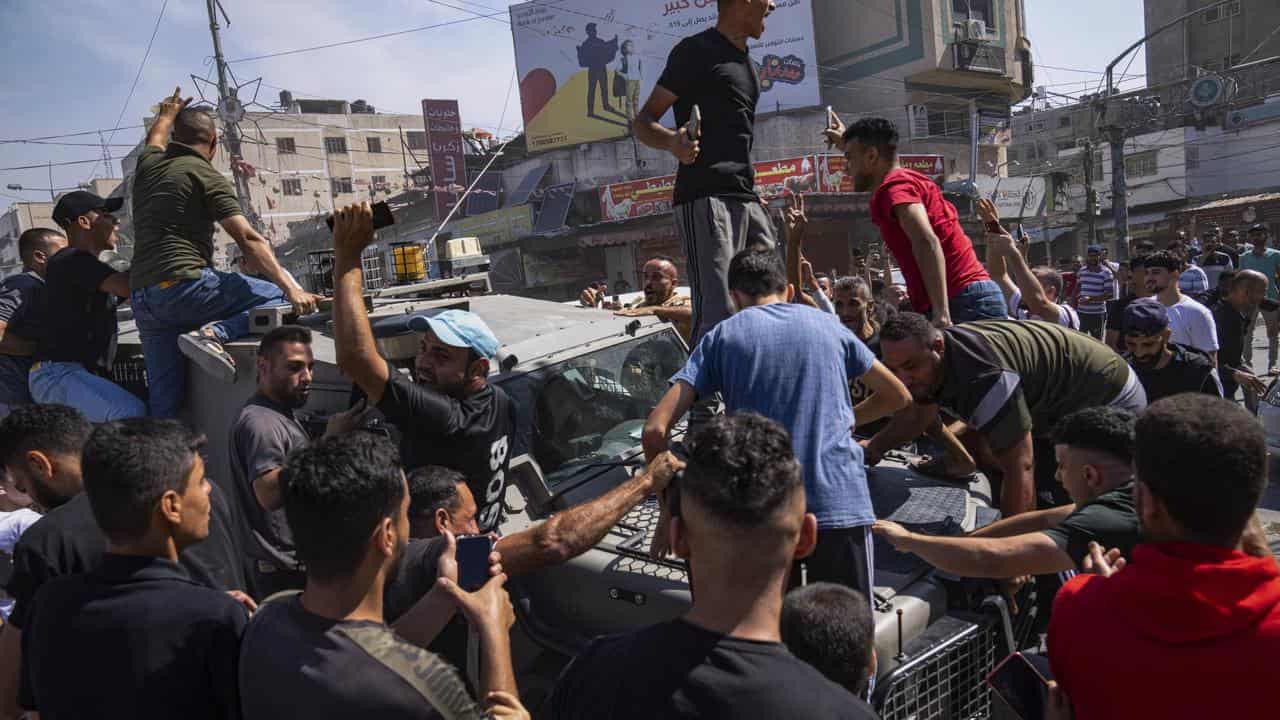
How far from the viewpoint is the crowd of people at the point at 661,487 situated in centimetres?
155

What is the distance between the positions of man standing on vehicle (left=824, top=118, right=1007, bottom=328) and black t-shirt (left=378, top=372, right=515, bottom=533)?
6.47 feet

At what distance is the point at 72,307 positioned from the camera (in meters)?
4.56

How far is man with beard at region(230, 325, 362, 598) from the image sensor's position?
9.93 feet

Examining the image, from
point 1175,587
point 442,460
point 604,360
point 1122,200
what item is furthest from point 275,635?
point 1122,200

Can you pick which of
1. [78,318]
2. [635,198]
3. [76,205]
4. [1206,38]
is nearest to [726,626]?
[78,318]

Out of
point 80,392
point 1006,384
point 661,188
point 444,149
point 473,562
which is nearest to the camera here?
point 473,562

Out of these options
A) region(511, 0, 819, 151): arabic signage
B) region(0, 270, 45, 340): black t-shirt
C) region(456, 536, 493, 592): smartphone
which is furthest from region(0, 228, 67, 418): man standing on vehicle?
region(511, 0, 819, 151): arabic signage

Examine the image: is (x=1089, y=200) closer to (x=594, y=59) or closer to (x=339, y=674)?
(x=594, y=59)

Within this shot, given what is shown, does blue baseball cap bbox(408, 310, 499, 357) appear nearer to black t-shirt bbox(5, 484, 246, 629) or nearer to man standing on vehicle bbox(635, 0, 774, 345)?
black t-shirt bbox(5, 484, 246, 629)

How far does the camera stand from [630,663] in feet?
4.65

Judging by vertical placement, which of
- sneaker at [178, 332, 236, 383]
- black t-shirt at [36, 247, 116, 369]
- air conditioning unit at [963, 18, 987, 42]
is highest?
air conditioning unit at [963, 18, 987, 42]

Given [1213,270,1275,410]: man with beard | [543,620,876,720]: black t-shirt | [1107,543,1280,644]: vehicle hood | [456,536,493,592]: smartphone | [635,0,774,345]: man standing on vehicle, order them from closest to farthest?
[543,620,876,720]: black t-shirt
[1107,543,1280,644]: vehicle hood
[456,536,493,592]: smartphone
[635,0,774,345]: man standing on vehicle
[1213,270,1275,410]: man with beard

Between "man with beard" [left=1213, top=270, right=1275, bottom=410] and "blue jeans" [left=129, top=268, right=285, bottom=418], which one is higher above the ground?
"blue jeans" [left=129, top=268, right=285, bottom=418]

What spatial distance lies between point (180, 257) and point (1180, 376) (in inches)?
214
